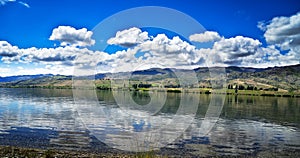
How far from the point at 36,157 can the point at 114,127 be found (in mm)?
22208

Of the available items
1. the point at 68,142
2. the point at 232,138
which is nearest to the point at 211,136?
the point at 232,138

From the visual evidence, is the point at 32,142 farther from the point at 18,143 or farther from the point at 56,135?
the point at 56,135

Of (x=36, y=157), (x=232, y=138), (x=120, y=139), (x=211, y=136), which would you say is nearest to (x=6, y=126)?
(x=120, y=139)

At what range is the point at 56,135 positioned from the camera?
3225cm

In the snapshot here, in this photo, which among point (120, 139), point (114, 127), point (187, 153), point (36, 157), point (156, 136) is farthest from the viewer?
point (114, 127)

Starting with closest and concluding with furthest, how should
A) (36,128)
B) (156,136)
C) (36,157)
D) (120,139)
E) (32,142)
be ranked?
1. (36,157)
2. (32,142)
3. (120,139)
4. (156,136)
5. (36,128)

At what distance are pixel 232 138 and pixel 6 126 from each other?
92.8 feet

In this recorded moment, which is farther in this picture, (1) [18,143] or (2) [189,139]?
(2) [189,139]

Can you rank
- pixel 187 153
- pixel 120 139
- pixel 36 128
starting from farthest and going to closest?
pixel 36 128, pixel 120 139, pixel 187 153

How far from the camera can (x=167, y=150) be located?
2645 cm

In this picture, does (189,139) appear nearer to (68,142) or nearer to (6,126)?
(68,142)

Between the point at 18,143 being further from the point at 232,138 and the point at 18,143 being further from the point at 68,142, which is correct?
the point at 232,138

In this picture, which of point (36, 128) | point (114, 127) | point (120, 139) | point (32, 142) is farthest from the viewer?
point (114, 127)

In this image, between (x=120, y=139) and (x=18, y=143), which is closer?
(x=18, y=143)
